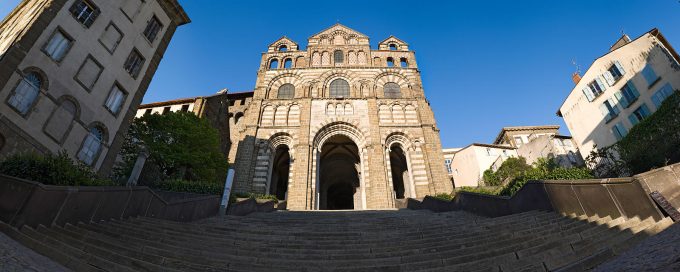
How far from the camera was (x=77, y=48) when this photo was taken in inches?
526

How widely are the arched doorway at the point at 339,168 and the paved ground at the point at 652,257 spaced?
2107 centimetres

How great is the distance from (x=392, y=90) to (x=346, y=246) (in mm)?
23289

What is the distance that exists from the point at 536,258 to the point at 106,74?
18.5 meters

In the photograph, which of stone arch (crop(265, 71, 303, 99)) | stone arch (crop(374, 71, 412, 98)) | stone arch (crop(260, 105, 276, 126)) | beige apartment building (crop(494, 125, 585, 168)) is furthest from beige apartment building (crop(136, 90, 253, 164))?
beige apartment building (crop(494, 125, 585, 168))

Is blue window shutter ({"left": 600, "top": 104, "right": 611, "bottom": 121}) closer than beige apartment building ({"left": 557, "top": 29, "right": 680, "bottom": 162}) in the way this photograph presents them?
No

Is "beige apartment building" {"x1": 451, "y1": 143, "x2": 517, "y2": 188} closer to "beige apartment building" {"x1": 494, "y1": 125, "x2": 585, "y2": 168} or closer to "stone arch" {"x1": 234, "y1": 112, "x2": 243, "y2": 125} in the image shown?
"beige apartment building" {"x1": 494, "y1": 125, "x2": 585, "y2": 168}

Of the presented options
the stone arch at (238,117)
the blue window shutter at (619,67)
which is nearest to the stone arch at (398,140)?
the blue window shutter at (619,67)

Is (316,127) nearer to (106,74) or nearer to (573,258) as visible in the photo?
(106,74)

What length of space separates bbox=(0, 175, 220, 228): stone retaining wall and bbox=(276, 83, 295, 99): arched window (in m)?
18.2

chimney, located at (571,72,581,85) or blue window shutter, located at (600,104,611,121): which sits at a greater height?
chimney, located at (571,72,581,85)

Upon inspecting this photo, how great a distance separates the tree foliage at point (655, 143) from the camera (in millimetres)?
12227

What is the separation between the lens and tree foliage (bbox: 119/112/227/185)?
669 inches

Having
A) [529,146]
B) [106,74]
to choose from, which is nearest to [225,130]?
[106,74]

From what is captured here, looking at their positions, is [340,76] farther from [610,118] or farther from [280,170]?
[610,118]
